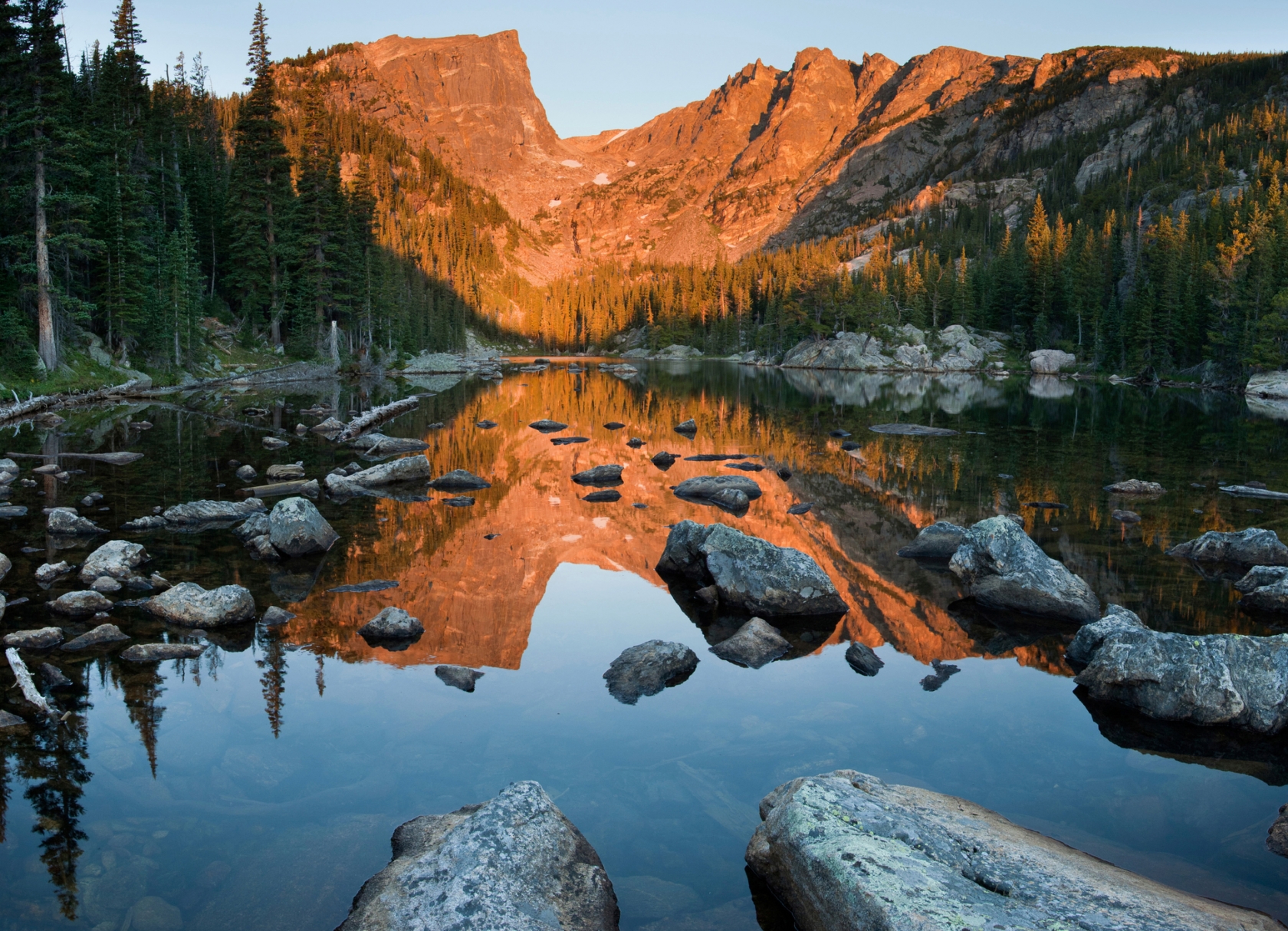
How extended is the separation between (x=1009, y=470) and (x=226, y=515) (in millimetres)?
27106

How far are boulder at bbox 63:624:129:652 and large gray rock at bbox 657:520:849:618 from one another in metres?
10.5

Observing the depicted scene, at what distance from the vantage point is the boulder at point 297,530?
1745cm

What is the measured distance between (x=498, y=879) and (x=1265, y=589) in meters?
16.0

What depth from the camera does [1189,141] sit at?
17100 cm

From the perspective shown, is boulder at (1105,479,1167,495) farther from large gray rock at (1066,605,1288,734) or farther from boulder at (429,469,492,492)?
boulder at (429,469,492,492)

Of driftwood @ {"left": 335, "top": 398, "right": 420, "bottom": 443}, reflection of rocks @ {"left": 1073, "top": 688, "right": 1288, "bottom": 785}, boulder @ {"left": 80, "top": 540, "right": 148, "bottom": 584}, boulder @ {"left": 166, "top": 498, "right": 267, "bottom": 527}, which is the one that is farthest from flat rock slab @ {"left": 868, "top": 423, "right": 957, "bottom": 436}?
boulder @ {"left": 80, "top": 540, "right": 148, "bottom": 584}

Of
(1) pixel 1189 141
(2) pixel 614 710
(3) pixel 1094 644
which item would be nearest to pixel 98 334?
(2) pixel 614 710

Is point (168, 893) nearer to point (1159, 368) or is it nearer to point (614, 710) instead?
point (614, 710)

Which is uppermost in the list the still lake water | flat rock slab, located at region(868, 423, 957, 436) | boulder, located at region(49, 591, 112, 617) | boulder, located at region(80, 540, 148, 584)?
flat rock slab, located at region(868, 423, 957, 436)

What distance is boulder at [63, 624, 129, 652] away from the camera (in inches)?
468

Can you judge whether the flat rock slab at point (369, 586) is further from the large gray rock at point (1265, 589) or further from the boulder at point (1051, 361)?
the boulder at point (1051, 361)

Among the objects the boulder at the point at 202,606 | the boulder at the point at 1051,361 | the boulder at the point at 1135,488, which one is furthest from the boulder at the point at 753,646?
the boulder at the point at 1051,361

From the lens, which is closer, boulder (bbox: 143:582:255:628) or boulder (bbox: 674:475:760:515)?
boulder (bbox: 143:582:255:628)

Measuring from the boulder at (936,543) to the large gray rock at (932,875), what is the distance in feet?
37.8
